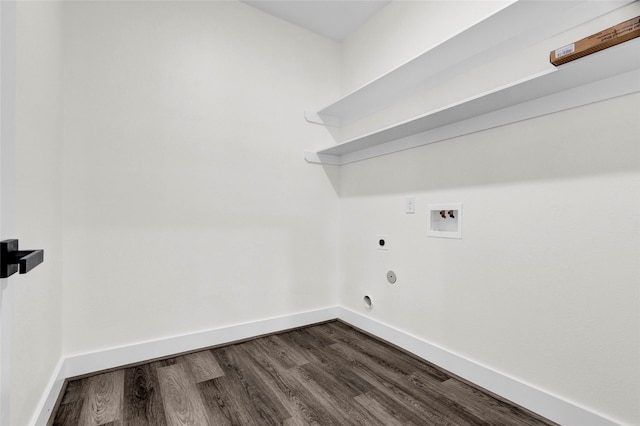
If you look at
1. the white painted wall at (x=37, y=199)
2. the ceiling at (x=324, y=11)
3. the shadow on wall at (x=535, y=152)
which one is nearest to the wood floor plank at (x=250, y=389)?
the white painted wall at (x=37, y=199)

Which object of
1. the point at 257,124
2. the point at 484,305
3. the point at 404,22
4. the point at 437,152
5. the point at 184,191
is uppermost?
the point at 404,22

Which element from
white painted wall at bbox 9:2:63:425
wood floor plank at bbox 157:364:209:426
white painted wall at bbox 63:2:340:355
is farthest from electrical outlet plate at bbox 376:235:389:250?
white painted wall at bbox 9:2:63:425

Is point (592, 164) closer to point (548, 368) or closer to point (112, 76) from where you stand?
point (548, 368)

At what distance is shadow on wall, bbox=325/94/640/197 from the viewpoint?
1.18m

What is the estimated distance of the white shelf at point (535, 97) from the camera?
109 cm

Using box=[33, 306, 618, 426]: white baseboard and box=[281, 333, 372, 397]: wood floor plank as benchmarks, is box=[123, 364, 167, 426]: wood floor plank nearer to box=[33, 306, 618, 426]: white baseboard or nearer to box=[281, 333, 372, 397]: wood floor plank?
box=[33, 306, 618, 426]: white baseboard

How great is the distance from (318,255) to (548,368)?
165cm

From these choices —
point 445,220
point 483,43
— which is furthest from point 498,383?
point 483,43

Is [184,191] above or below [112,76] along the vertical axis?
below

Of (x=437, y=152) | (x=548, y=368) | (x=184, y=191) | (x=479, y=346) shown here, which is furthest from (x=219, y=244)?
(x=548, y=368)

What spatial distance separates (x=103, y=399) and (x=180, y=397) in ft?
1.22

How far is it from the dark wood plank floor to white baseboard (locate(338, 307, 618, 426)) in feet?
0.14

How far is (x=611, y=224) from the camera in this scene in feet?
3.91

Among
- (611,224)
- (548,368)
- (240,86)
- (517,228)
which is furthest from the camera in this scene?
(240,86)
